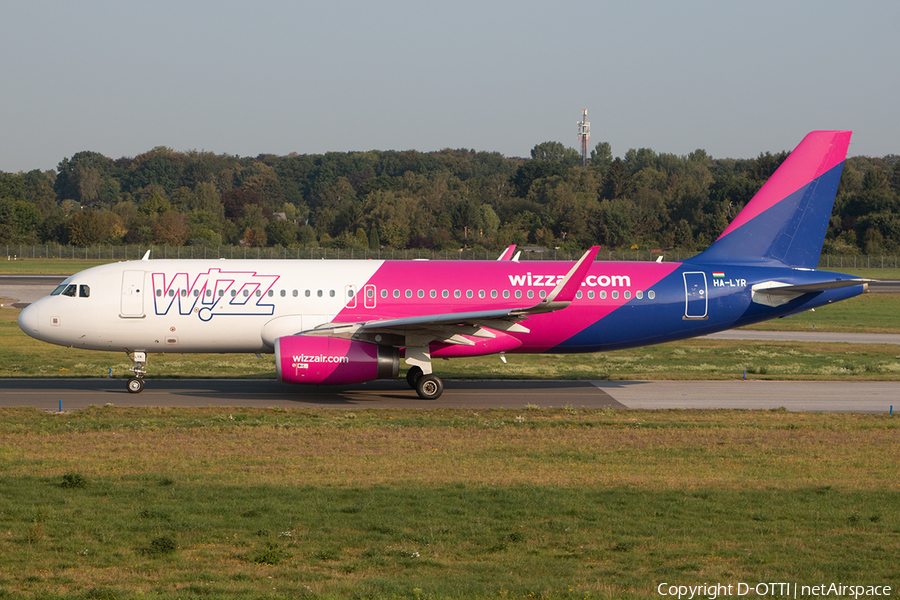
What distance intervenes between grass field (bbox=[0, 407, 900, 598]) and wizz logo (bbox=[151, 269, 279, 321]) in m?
4.89

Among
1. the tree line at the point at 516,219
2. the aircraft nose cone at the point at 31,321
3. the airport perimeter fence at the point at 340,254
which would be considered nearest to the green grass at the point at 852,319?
the airport perimeter fence at the point at 340,254

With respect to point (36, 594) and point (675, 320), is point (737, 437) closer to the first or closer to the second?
point (675, 320)

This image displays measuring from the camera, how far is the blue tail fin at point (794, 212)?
2683 cm

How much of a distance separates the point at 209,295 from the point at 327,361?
4689mm

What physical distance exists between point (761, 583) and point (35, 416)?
18.2 m

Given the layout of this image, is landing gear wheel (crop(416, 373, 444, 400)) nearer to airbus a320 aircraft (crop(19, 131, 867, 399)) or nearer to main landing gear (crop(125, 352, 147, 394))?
airbus a320 aircraft (crop(19, 131, 867, 399))

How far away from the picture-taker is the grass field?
10.0m

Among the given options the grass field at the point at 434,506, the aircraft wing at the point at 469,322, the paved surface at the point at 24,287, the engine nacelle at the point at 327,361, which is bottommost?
the grass field at the point at 434,506

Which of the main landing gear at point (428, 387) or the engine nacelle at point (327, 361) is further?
the main landing gear at point (428, 387)

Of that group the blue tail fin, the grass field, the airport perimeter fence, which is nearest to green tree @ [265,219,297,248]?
the airport perimeter fence

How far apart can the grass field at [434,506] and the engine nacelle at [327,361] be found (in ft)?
8.44

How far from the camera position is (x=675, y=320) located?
26297 mm

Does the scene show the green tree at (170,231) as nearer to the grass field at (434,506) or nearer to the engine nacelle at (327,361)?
the engine nacelle at (327,361)

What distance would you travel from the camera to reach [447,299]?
84.8 feet
